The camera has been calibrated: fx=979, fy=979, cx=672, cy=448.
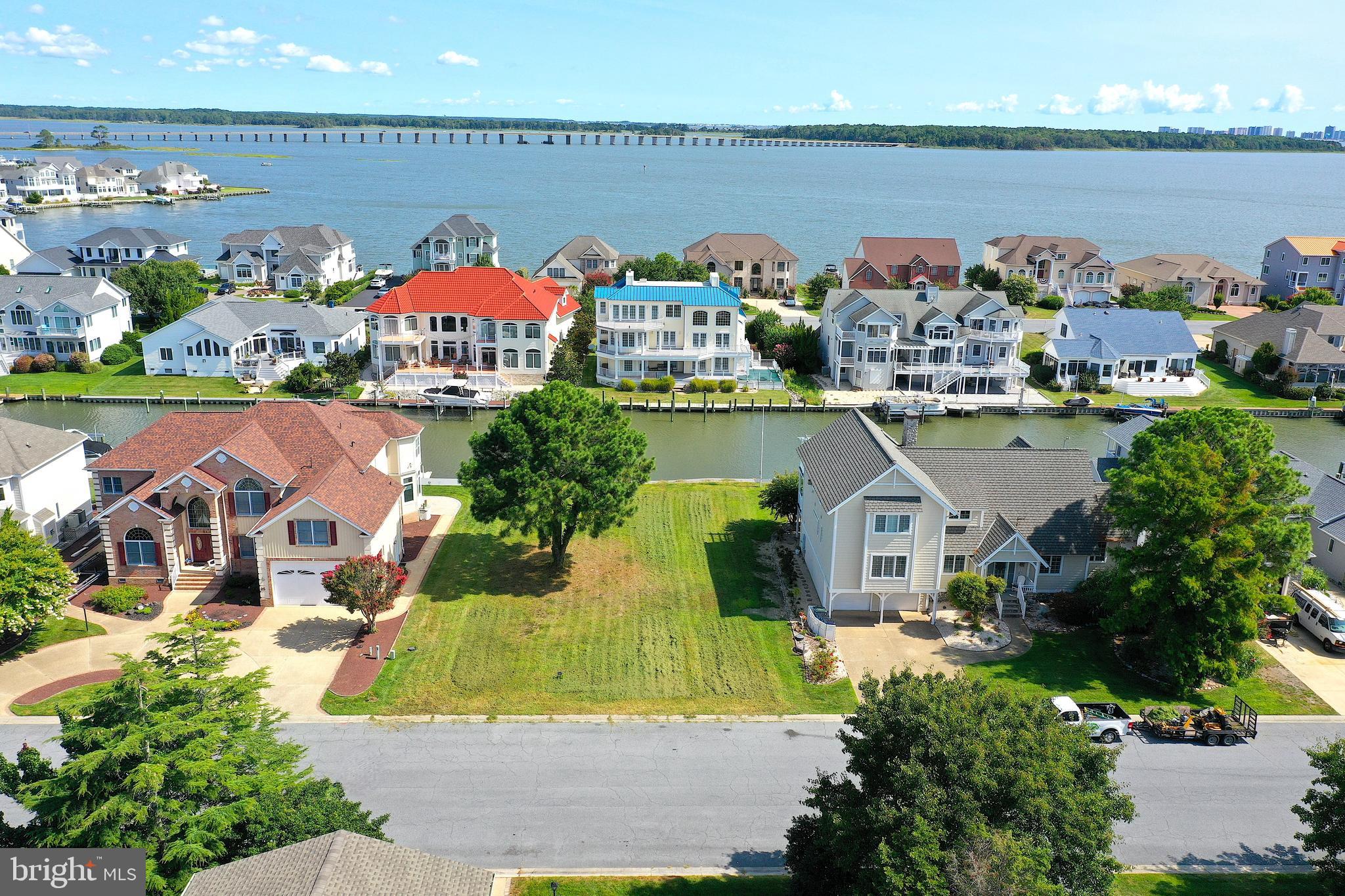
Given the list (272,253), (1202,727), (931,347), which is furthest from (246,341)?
(1202,727)

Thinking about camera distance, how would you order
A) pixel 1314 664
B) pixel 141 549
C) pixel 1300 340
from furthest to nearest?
pixel 1300 340 → pixel 141 549 → pixel 1314 664

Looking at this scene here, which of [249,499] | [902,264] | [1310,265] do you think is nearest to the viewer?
[249,499]

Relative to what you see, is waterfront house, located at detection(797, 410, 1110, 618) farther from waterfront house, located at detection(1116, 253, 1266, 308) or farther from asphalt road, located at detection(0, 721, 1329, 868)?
waterfront house, located at detection(1116, 253, 1266, 308)

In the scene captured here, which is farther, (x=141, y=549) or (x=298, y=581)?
(x=141, y=549)

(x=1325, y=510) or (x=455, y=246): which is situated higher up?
(x=455, y=246)

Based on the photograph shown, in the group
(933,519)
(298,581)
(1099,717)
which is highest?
(933,519)

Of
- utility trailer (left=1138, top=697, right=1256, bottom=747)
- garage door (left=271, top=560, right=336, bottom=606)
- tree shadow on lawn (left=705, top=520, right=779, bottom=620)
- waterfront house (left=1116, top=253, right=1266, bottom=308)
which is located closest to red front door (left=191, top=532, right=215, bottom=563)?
garage door (left=271, top=560, right=336, bottom=606)

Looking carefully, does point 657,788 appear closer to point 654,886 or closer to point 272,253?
point 654,886

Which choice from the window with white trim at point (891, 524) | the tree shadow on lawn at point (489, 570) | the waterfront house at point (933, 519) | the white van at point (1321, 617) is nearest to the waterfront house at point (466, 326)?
the tree shadow on lawn at point (489, 570)

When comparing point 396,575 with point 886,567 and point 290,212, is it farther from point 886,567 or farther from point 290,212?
point 290,212
